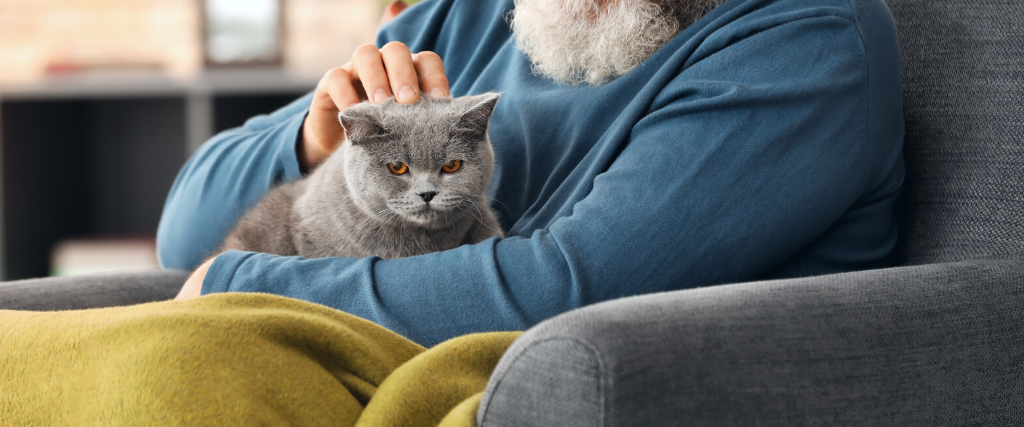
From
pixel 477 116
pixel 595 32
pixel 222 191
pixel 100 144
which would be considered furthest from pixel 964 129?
pixel 100 144

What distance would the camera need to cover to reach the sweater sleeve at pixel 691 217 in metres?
0.86

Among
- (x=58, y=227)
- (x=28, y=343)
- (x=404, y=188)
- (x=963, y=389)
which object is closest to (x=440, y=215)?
(x=404, y=188)

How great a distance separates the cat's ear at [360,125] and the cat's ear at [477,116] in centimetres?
12

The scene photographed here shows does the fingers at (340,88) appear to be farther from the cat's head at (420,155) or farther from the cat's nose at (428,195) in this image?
the cat's nose at (428,195)

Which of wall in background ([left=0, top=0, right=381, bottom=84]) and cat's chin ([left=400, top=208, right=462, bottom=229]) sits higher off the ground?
cat's chin ([left=400, top=208, right=462, bottom=229])

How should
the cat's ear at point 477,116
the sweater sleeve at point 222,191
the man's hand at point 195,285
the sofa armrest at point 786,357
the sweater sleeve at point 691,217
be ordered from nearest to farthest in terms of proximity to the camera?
the sofa armrest at point 786,357 → the sweater sleeve at point 691,217 → the man's hand at point 195,285 → the cat's ear at point 477,116 → the sweater sleeve at point 222,191

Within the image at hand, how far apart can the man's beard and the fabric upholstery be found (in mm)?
752

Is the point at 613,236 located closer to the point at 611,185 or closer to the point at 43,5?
the point at 611,185

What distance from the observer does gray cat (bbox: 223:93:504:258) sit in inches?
43.8

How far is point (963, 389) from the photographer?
29.0 inches

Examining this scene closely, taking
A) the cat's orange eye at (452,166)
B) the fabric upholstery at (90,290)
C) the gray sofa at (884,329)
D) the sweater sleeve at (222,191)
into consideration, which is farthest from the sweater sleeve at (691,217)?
the sweater sleeve at (222,191)

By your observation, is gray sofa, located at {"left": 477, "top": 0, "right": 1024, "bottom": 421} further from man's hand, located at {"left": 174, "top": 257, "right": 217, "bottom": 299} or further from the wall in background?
the wall in background

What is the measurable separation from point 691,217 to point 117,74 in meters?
3.02

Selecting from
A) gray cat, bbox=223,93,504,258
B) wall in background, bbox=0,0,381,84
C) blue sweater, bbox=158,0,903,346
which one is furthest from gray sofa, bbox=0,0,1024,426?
wall in background, bbox=0,0,381,84
